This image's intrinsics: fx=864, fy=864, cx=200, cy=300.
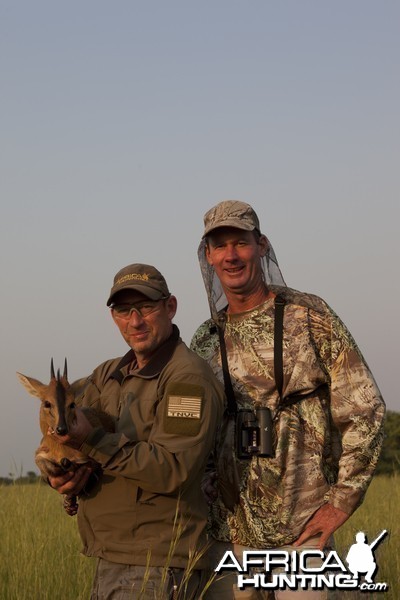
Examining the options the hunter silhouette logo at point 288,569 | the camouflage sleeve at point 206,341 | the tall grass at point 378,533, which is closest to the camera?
the hunter silhouette logo at point 288,569

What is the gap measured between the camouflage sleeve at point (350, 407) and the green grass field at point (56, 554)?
72 cm

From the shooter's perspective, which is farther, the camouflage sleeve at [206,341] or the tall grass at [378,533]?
the tall grass at [378,533]

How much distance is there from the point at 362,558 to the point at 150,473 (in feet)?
6.90

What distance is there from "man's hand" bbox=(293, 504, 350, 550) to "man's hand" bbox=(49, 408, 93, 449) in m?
1.54

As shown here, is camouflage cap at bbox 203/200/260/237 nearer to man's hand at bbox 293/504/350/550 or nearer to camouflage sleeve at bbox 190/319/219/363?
camouflage sleeve at bbox 190/319/219/363

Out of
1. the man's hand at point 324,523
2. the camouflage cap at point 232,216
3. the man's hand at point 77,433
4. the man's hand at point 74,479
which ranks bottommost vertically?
the man's hand at point 324,523

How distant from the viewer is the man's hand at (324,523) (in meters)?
5.09

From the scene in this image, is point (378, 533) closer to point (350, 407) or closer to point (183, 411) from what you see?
point (350, 407)

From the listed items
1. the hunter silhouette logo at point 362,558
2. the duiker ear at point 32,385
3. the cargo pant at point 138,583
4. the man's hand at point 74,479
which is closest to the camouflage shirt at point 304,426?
the hunter silhouette logo at point 362,558

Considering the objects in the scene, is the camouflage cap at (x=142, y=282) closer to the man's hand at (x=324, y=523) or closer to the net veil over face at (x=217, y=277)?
the net veil over face at (x=217, y=277)

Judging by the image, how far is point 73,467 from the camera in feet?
15.2

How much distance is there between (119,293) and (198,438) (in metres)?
1.01

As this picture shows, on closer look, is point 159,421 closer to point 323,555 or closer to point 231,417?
point 231,417

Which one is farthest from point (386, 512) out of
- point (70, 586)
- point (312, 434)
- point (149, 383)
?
point (149, 383)
